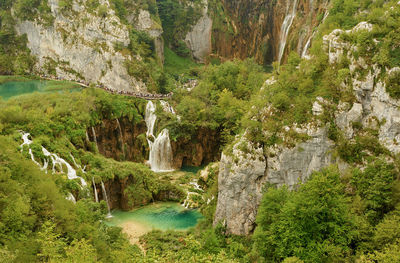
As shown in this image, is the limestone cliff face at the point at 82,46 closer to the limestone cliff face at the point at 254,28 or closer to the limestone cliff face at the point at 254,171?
the limestone cliff face at the point at 254,28

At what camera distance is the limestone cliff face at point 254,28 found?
146 ft

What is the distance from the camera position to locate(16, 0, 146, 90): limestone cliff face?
50.2 m

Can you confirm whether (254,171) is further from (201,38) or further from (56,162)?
(201,38)

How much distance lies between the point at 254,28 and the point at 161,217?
145 ft

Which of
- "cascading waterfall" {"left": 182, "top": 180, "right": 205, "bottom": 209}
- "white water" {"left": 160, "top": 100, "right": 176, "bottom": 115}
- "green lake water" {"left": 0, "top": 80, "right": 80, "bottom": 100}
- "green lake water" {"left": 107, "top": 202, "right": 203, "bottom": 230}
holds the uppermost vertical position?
"green lake water" {"left": 0, "top": 80, "right": 80, "bottom": 100}

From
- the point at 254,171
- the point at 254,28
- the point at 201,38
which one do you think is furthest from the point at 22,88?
the point at 254,28

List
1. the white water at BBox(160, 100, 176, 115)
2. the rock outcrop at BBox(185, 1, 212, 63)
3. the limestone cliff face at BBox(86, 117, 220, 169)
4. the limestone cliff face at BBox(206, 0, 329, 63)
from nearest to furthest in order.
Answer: the limestone cliff face at BBox(86, 117, 220, 169) < the white water at BBox(160, 100, 176, 115) < the limestone cliff face at BBox(206, 0, 329, 63) < the rock outcrop at BBox(185, 1, 212, 63)

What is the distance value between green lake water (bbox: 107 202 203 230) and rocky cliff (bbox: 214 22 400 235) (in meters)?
4.07

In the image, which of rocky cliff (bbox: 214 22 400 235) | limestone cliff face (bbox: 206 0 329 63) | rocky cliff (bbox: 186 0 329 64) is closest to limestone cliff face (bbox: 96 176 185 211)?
rocky cliff (bbox: 214 22 400 235)

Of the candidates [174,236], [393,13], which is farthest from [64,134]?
[393,13]

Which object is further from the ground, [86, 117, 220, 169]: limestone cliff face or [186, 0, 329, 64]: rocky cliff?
[186, 0, 329, 64]: rocky cliff

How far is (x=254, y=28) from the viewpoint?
6088 centimetres

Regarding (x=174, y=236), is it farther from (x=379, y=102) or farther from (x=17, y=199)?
(x=379, y=102)

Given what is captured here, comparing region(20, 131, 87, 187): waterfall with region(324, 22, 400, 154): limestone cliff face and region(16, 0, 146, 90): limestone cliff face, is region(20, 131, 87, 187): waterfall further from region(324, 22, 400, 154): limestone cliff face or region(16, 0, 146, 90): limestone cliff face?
region(16, 0, 146, 90): limestone cliff face
